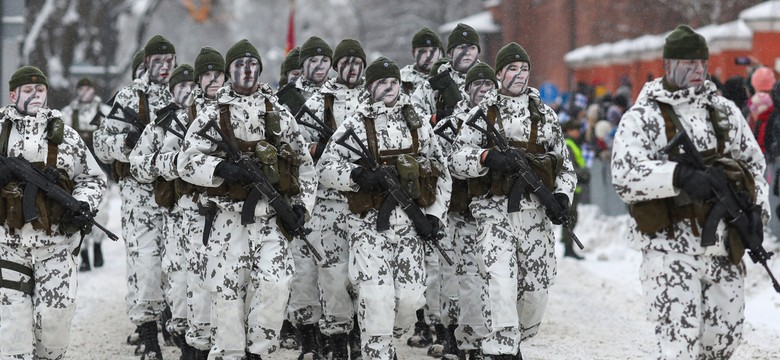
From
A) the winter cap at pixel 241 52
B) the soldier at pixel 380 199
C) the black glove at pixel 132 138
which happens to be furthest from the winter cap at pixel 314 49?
the winter cap at pixel 241 52

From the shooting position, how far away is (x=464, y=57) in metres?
11.1

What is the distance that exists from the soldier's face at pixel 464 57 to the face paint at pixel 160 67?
2471 mm

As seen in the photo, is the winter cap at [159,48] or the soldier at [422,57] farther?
the soldier at [422,57]

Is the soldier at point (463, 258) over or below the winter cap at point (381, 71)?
below

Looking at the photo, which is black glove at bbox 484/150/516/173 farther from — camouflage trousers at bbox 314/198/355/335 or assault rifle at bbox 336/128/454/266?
camouflage trousers at bbox 314/198/355/335

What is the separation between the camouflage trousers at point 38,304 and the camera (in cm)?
816

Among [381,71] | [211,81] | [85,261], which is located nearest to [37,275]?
[211,81]

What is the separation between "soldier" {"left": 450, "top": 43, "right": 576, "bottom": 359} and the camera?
350 inches

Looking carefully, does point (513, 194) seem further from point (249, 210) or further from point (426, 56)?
point (426, 56)

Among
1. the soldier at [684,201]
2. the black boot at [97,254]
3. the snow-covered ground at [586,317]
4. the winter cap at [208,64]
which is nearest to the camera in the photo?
the soldier at [684,201]

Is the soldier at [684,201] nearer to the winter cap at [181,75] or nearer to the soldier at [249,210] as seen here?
the soldier at [249,210]

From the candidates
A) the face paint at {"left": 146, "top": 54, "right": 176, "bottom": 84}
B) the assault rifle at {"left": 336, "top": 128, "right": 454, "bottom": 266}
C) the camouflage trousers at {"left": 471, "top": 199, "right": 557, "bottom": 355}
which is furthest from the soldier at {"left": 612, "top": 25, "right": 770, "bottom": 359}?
the face paint at {"left": 146, "top": 54, "right": 176, "bottom": 84}

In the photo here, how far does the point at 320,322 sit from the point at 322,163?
1375mm

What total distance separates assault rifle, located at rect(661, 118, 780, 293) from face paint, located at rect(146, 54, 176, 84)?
17.5 feet
